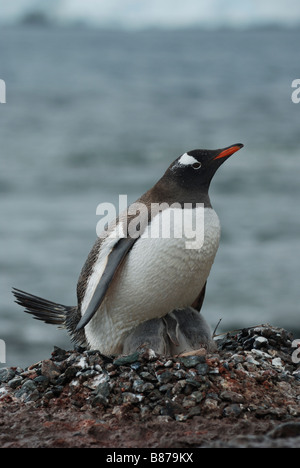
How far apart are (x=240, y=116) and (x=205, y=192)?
23500mm

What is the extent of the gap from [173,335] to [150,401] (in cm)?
71

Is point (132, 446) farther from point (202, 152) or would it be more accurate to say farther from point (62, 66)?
point (62, 66)

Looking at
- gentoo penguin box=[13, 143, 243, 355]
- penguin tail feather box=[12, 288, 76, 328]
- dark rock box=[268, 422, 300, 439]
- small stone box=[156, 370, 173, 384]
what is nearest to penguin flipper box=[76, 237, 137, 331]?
gentoo penguin box=[13, 143, 243, 355]

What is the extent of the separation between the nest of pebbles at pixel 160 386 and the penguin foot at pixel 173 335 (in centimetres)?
17

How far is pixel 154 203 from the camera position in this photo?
165 inches

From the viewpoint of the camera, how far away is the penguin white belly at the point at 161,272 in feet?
13.2

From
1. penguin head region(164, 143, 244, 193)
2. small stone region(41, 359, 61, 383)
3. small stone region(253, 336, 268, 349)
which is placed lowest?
small stone region(41, 359, 61, 383)

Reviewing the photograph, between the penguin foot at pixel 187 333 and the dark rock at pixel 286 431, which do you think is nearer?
the dark rock at pixel 286 431

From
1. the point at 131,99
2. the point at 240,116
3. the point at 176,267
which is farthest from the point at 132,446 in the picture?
the point at 131,99

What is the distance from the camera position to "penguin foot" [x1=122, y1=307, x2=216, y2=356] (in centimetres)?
408

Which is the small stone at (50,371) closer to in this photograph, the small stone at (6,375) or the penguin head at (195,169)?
the small stone at (6,375)

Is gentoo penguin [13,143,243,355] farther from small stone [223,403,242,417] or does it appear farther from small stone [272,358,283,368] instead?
small stone [223,403,242,417]

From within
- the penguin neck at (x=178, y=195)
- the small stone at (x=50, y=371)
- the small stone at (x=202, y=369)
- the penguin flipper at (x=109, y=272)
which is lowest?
the small stone at (x=50, y=371)

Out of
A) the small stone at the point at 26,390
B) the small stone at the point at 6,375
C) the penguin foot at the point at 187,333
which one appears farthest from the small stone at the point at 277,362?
the small stone at the point at 6,375
